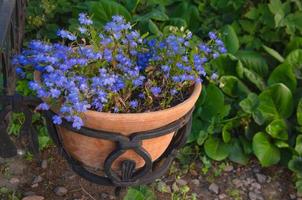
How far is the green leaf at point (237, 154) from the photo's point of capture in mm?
2928

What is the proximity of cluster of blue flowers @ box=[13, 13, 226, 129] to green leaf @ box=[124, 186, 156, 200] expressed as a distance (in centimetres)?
50

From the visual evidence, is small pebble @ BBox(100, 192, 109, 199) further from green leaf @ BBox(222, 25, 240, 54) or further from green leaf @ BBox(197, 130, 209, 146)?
green leaf @ BBox(222, 25, 240, 54)

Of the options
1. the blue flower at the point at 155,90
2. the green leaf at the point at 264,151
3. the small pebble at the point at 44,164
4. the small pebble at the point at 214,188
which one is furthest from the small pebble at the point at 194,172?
the blue flower at the point at 155,90

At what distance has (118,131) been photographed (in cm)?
197

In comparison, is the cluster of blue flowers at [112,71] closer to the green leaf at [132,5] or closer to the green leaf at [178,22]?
the green leaf at [178,22]

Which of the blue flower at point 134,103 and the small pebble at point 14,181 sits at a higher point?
the blue flower at point 134,103

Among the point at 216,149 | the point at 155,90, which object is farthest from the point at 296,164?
the point at 155,90

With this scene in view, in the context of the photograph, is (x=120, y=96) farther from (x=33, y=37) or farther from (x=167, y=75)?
(x=33, y=37)

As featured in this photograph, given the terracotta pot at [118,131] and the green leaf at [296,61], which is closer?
the terracotta pot at [118,131]

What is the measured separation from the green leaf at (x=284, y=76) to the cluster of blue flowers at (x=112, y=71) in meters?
0.88

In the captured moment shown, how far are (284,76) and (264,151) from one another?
0.43 meters

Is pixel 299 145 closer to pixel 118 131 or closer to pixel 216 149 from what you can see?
pixel 216 149

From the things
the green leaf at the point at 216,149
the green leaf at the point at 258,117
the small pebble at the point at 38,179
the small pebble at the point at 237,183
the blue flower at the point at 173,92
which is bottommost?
the small pebble at the point at 237,183

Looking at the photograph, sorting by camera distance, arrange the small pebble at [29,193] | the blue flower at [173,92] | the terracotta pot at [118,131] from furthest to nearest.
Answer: the small pebble at [29,193], the blue flower at [173,92], the terracotta pot at [118,131]
